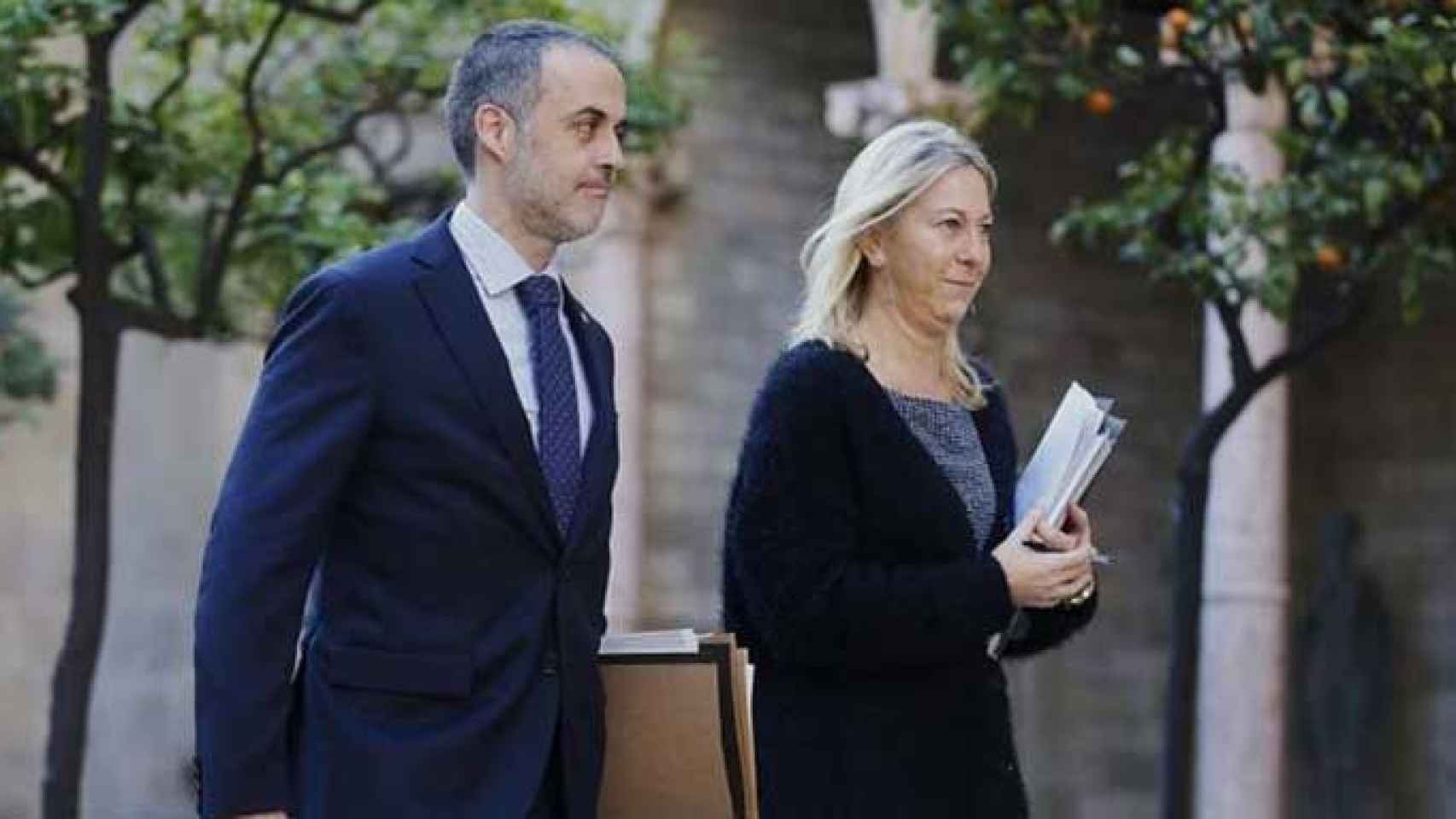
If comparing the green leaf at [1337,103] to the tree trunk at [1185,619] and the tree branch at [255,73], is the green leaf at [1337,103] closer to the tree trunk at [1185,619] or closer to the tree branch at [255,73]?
the tree trunk at [1185,619]

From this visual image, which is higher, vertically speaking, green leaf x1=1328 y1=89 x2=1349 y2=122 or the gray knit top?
green leaf x1=1328 y1=89 x2=1349 y2=122

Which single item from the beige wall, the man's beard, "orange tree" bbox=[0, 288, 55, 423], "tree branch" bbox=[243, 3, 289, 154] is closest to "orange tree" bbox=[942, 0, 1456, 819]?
"tree branch" bbox=[243, 3, 289, 154]

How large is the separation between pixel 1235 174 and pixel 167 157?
3.19 m

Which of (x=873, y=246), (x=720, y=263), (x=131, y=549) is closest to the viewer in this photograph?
(x=873, y=246)

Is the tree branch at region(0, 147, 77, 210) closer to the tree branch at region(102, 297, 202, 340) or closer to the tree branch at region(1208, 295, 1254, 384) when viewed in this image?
the tree branch at region(102, 297, 202, 340)

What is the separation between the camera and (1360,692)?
51.6ft

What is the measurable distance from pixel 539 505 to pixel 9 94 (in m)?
5.58

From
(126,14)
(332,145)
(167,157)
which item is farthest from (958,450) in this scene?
(167,157)

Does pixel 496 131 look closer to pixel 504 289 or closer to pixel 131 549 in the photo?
pixel 504 289

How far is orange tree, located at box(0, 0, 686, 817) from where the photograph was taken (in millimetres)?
8594

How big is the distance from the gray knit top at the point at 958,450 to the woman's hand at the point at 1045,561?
13 cm

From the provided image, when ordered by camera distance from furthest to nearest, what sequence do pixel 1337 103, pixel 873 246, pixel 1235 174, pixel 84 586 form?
pixel 1235 174
pixel 84 586
pixel 1337 103
pixel 873 246

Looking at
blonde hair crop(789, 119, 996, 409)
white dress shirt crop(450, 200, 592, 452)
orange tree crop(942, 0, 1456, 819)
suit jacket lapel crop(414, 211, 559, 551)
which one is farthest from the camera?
orange tree crop(942, 0, 1456, 819)

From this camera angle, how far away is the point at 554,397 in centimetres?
372
